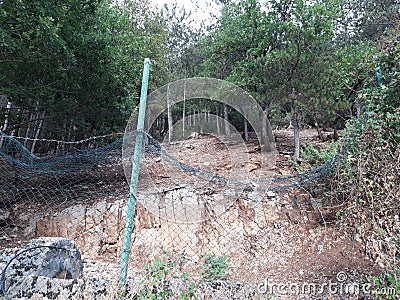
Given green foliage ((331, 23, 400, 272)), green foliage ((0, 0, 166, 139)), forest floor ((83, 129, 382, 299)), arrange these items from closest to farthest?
1. green foliage ((331, 23, 400, 272))
2. forest floor ((83, 129, 382, 299))
3. green foliage ((0, 0, 166, 139))

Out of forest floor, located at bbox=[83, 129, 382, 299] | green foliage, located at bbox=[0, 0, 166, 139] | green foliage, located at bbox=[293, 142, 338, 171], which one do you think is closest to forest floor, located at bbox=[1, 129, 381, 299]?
forest floor, located at bbox=[83, 129, 382, 299]

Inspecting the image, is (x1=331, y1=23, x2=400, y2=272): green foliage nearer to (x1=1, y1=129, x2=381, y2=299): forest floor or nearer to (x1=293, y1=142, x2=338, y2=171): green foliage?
(x1=1, y1=129, x2=381, y2=299): forest floor

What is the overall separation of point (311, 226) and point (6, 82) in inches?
151

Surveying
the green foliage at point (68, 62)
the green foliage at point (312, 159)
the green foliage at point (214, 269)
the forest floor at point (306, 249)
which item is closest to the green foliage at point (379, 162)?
the forest floor at point (306, 249)

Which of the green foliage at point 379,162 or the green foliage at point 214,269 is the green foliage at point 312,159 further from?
the green foliage at point 214,269

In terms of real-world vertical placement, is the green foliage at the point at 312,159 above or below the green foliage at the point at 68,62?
below

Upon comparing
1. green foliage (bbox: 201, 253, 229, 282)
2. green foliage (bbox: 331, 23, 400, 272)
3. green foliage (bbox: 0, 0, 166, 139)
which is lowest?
green foliage (bbox: 201, 253, 229, 282)

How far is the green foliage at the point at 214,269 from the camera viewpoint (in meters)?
2.23

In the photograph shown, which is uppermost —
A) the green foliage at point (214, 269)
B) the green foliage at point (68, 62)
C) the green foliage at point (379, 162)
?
the green foliage at point (68, 62)

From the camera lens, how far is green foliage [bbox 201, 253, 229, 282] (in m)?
2.23

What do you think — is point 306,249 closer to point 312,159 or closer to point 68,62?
point 312,159

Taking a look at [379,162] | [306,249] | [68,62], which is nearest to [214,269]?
[306,249]

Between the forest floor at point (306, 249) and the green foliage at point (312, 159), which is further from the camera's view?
the green foliage at point (312, 159)

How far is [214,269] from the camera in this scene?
2.38 meters
